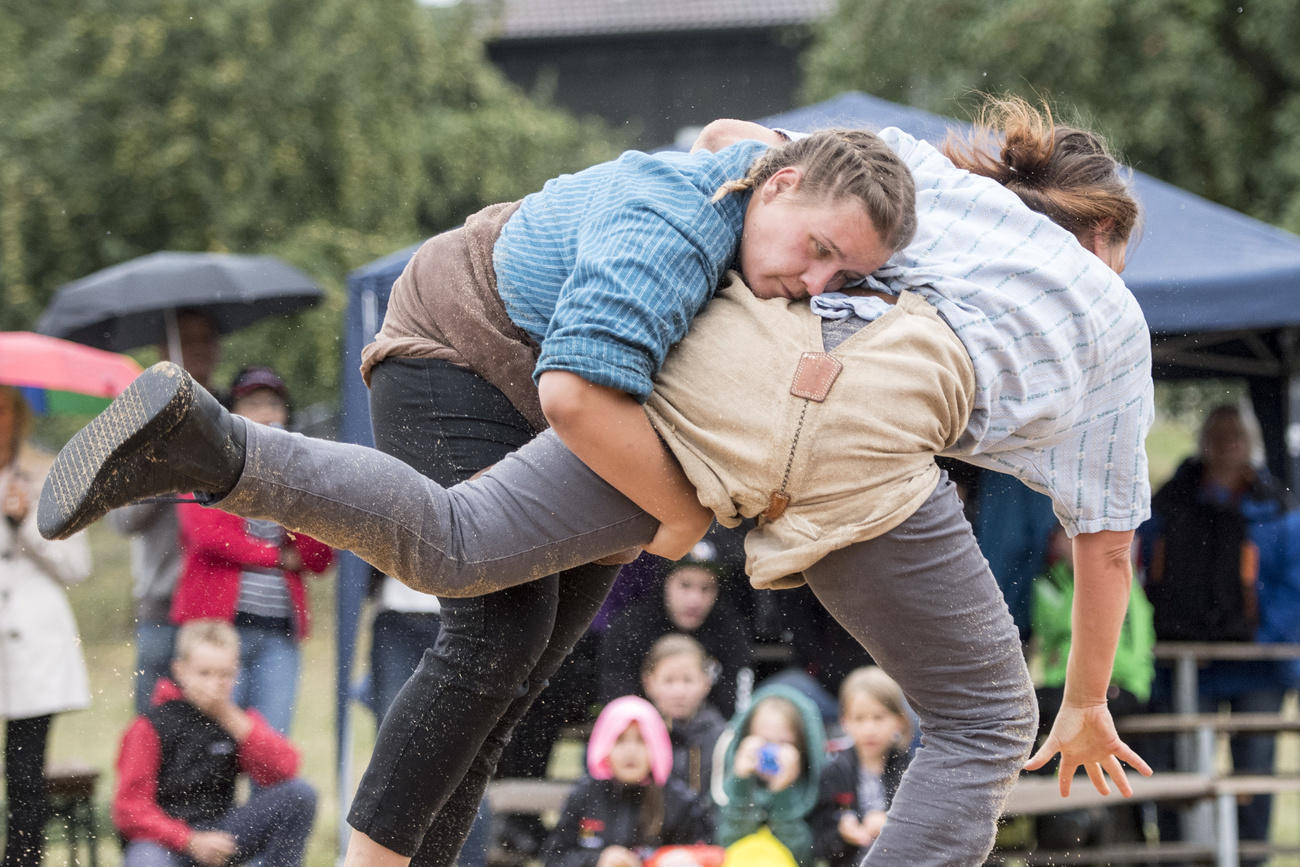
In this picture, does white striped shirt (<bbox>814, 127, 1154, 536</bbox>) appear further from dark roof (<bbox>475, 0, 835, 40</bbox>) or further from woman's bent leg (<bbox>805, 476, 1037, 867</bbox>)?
dark roof (<bbox>475, 0, 835, 40</bbox>)

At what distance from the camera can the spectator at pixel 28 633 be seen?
13.5 feet

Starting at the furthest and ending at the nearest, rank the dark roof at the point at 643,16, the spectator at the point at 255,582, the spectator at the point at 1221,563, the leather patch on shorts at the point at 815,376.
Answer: the dark roof at the point at 643,16
the spectator at the point at 1221,563
the spectator at the point at 255,582
the leather patch on shorts at the point at 815,376

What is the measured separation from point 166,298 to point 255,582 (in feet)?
6.72

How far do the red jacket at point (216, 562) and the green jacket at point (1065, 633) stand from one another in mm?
2256

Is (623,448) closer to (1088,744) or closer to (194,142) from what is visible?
Answer: (1088,744)

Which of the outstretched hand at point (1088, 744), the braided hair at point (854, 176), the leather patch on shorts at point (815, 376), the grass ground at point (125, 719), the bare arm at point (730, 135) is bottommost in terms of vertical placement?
the grass ground at point (125, 719)

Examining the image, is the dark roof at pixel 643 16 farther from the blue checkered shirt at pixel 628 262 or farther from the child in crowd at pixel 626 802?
the blue checkered shirt at pixel 628 262

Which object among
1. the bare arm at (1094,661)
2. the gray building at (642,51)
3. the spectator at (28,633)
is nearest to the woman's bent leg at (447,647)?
the bare arm at (1094,661)

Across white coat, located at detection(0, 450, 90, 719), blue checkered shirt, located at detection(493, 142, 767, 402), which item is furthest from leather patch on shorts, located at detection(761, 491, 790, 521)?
white coat, located at detection(0, 450, 90, 719)

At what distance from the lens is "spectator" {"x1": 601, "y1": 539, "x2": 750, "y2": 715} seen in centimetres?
416

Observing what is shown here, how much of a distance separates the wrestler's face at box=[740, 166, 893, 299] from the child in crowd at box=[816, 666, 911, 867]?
223 cm

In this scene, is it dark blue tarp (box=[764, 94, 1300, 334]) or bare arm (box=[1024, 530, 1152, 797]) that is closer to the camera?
bare arm (box=[1024, 530, 1152, 797])

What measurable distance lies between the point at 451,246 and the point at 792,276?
548mm

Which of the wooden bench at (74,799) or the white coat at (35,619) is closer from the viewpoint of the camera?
the white coat at (35,619)
